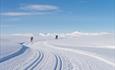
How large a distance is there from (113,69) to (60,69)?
298 centimetres

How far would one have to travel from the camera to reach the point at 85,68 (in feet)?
40.3

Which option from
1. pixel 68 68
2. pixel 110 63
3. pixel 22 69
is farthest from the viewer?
pixel 110 63

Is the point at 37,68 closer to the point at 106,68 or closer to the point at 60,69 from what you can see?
the point at 60,69

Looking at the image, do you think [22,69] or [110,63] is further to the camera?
[110,63]

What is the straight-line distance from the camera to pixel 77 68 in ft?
40.3

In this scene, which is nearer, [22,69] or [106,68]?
[22,69]

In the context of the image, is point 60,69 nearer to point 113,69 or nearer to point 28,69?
point 28,69

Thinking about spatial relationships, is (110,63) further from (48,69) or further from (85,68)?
(48,69)

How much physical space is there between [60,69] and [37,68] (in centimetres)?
126

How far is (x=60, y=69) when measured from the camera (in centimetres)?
1173

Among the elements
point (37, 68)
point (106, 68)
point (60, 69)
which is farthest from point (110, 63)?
point (37, 68)

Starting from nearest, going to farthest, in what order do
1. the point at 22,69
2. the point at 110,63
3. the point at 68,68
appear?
1. the point at 22,69
2. the point at 68,68
3. the point at 110,63

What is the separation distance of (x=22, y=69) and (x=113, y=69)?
4948 millimetres

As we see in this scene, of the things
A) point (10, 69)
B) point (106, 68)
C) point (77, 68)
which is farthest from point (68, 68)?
point (10, 69)
